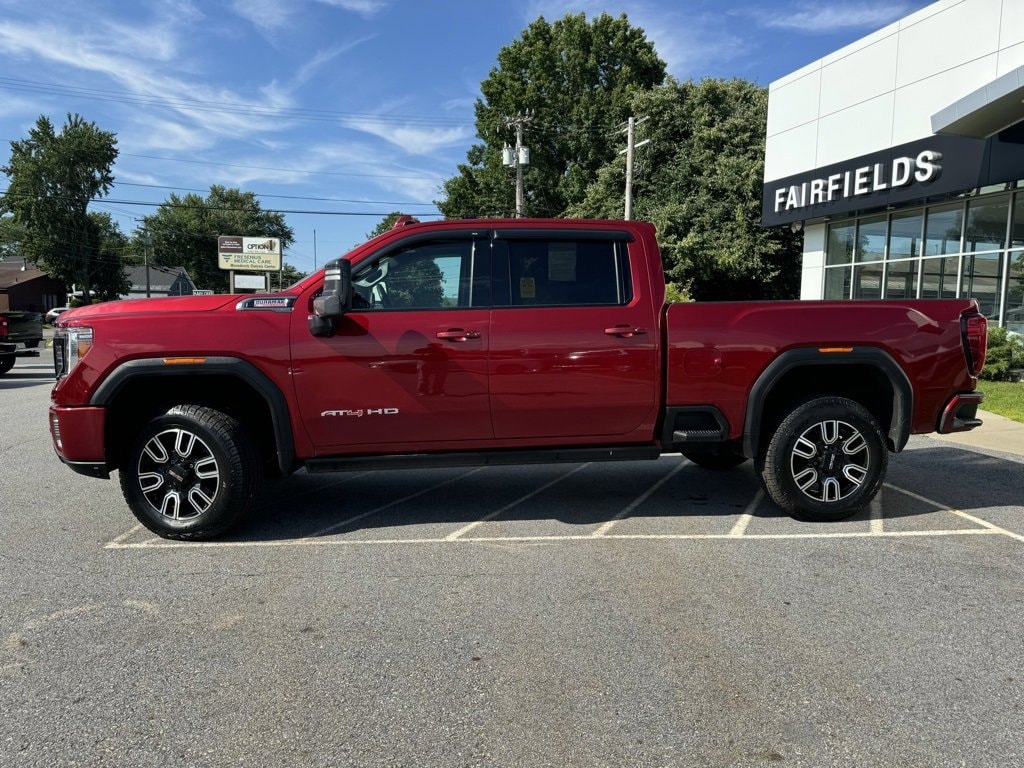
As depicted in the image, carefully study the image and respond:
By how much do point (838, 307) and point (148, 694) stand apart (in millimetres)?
4601

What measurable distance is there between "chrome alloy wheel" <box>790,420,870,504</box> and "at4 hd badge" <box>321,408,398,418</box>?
2774 mm

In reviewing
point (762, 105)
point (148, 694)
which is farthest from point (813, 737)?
point (762, 105)

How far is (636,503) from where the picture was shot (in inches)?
227

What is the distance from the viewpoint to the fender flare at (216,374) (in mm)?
4535

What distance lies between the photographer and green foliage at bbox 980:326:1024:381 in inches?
500

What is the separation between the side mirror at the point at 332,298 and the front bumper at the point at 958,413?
4.19 meters

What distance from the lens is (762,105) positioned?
28781 mm

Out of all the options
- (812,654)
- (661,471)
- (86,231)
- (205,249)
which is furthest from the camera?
(205,249)

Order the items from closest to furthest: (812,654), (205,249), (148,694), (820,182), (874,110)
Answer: (148,694), (812,654), (874,110), (820,182), (205,249)

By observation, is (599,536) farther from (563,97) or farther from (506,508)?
(563,97)

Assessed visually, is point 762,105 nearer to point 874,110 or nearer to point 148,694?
point 874,110

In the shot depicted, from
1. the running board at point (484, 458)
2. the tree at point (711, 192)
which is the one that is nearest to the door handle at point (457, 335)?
the running board at point (484, 458)

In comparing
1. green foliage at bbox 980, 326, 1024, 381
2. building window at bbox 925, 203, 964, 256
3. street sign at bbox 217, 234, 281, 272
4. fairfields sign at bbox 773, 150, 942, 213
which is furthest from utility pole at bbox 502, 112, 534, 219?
green foliage at bbox 980, 326, 1024, 381

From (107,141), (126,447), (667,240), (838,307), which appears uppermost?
(107,141)
